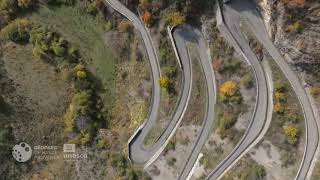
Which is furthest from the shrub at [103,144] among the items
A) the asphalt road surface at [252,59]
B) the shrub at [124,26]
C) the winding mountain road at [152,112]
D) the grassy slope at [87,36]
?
the asphalt road surface at [252,59]

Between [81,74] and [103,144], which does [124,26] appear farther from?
[103,144]

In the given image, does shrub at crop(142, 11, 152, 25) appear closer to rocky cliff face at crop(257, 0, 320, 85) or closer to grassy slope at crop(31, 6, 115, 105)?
grassy slope at crop(31, 6, 115, 105)

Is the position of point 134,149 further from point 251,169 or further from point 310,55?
point 310,55

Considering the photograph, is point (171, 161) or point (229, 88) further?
point (171, 161)

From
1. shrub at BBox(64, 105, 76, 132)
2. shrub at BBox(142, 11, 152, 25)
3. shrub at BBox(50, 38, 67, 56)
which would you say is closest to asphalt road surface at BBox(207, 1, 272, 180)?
shrub at BBox(142, 11, 152, 25)

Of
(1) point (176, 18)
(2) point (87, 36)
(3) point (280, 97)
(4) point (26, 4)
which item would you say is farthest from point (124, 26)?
(3) point (280, 97)

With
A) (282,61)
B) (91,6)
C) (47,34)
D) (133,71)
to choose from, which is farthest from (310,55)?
(47,34)
